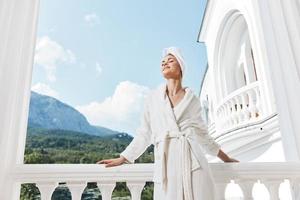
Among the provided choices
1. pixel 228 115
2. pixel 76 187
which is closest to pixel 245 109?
pixel 228 115

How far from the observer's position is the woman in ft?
2.94

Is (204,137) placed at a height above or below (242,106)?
below

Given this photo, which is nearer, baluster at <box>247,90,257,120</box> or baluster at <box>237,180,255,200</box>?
baluster at <box>237,180,255,200</box>

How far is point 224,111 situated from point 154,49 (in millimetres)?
1734

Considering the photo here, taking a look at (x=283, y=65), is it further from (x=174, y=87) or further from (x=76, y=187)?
(x=76, y=187)

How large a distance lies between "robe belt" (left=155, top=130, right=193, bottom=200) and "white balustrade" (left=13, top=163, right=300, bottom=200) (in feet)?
0.45

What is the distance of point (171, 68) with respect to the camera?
3.46 feet

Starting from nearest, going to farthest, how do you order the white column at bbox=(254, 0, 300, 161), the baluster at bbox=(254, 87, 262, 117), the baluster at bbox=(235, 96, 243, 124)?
1. the white column at bbox=(254, 0, 300, 161)
2. the baluster at bbox=(254, 87, 262, 117)
3. the baluster at bbox=(235, 96, 243, 124)

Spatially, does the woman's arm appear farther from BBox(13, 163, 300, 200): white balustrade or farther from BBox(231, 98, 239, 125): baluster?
BBox(231, 98, 239, 125): baluster

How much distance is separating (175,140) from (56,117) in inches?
39.3

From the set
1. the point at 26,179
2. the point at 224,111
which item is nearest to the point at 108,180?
the point at 26,179

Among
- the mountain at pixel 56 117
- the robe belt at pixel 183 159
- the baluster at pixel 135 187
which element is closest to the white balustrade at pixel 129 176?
the baluster at pixel 135 187

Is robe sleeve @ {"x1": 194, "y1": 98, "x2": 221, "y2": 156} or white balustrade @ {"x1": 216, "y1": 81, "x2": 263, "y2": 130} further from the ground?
white balustrade @ {"x1": 216, "y1": 81, "x2": 263, "y2": 130}

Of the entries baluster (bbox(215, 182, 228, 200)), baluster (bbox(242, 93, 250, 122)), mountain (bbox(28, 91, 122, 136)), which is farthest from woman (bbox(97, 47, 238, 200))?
baluster (bbox(242, 93, 250, 122))
